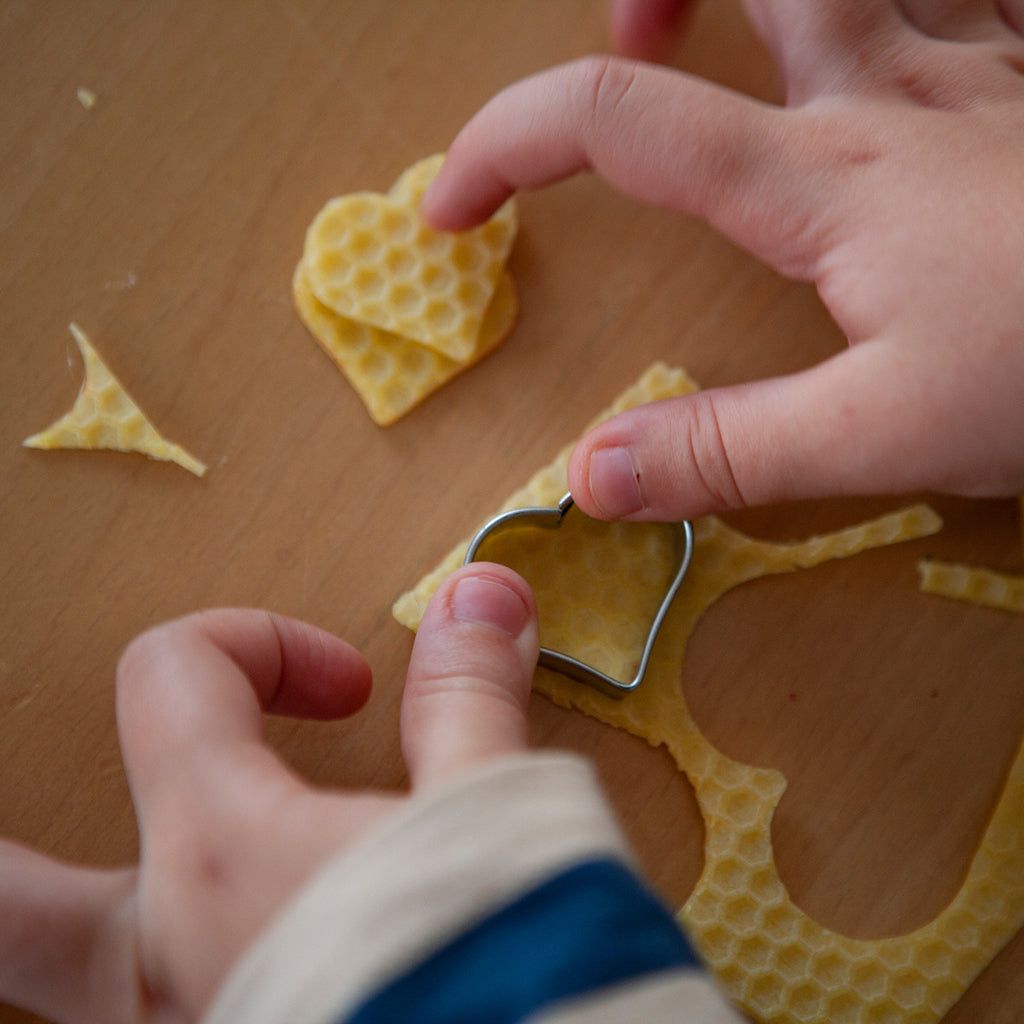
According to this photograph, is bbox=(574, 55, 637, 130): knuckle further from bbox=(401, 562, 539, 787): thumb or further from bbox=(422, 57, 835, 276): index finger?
bbox=(401, 562, 539, 787): thumb

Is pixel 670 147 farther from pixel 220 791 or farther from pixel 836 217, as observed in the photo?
pixel 220 791

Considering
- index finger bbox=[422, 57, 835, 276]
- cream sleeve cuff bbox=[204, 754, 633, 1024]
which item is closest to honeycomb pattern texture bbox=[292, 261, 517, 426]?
index finger bbox=[422, 57, 835, 276]

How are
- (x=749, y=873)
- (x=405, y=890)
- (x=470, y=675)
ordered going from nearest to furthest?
(x=405, y=890) → (x=470, y=675) → (x=749, y=873)

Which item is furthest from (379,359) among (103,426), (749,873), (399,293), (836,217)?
(749,873)

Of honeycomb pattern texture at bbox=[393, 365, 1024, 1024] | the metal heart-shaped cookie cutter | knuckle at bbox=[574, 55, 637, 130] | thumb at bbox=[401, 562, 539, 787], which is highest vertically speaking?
knuckle at bbox=[574, 55, 637, 130]

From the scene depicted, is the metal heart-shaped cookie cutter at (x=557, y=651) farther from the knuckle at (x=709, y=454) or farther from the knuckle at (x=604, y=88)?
the knuckle at (x=604, y=88)

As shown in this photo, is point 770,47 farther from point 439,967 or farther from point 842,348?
point 439,967
